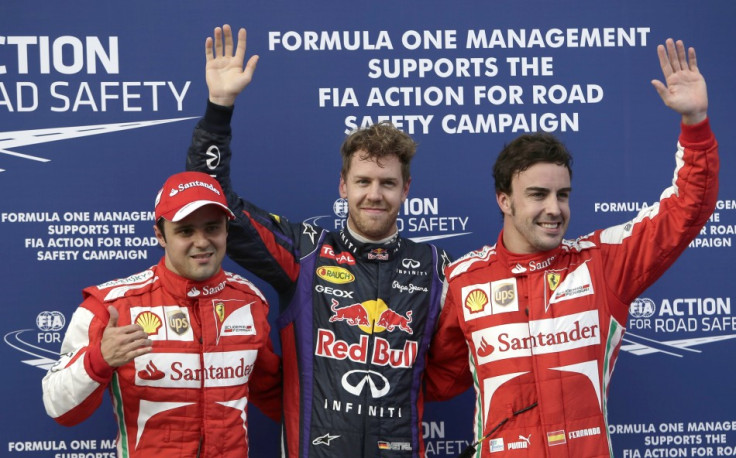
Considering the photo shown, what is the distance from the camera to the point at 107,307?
2412mm

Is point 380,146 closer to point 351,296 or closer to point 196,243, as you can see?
point 351,296

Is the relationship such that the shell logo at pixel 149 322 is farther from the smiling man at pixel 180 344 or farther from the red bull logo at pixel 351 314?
the red bull logo at pixel 351 314

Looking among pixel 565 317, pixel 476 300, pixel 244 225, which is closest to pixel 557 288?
pixel 565 317

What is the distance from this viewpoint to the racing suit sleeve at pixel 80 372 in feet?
7.18

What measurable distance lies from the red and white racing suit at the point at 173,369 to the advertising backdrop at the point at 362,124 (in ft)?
2.32

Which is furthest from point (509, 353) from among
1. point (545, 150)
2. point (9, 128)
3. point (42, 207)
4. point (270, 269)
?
point (9, 128)

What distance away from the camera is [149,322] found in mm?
2428

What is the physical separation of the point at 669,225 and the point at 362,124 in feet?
4.40

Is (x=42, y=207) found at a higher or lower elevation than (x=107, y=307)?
higher

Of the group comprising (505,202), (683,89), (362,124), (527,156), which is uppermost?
(362,124)

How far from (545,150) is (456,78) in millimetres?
841

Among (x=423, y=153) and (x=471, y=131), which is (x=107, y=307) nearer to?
(x=423, y=153)

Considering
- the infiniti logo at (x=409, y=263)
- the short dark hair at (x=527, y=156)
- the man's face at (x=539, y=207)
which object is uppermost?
A: the short dark hair at (x=527, y=156)

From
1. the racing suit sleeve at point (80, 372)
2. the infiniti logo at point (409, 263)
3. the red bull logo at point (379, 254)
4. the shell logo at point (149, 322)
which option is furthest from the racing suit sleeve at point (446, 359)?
the racing suit sleeve at point (80, 372)
